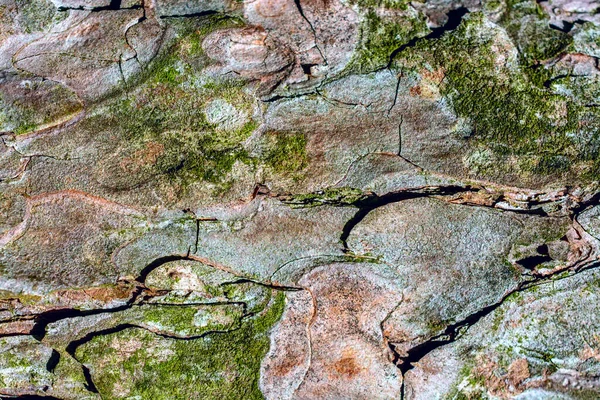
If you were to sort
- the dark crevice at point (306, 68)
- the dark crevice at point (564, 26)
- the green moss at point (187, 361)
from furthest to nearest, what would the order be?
1. the dark crevice at point (564, 26)
2. the dark crevice at point (306, 68)
3. the green moss at point (187, 361)

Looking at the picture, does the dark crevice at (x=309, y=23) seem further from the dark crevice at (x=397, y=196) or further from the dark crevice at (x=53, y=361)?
the dark crevice at (x=53, y=361)

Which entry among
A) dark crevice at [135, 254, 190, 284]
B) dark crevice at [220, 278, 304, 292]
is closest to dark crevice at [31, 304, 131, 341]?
dark crevice at [135, 254, 190, 284]

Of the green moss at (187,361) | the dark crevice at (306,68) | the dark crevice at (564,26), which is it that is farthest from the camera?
the dark crevice at (564,26)

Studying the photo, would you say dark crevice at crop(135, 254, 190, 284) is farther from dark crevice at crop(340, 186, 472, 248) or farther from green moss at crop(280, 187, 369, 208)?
dark crevice at crop(340, 186, 472, 248)

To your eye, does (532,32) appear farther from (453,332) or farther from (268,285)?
(268,285)

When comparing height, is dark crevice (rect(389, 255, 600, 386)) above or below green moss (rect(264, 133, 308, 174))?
below

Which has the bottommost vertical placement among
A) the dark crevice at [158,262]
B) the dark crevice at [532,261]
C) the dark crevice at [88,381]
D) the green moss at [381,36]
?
the dark crevice at [88,381]

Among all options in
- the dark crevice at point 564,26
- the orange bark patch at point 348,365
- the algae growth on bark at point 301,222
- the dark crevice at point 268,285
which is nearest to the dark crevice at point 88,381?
the algae growth on bark at point 301,222

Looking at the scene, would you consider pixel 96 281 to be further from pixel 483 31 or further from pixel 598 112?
pixel 598 112
